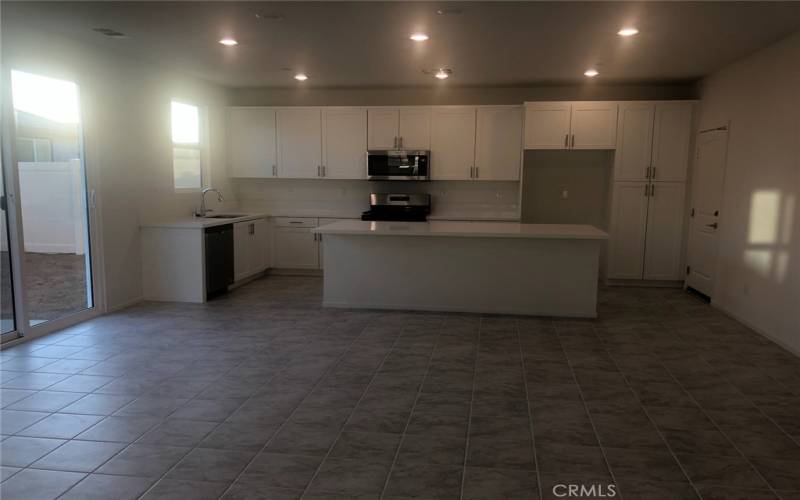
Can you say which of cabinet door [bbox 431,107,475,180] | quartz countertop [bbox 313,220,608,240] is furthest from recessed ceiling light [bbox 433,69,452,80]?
quartz countertop [bbox 313,220,608,240]

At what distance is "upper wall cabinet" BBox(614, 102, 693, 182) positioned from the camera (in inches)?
249

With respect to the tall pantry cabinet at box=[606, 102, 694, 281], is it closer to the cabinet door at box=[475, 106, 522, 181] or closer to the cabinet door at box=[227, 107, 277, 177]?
the cabinet door at box=[475, 106, 522, 181]

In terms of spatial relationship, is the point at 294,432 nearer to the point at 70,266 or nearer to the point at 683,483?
the point at 683,483

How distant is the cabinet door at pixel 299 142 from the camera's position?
720 cm

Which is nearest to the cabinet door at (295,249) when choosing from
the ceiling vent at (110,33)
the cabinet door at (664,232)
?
the ceiling vent at (110,33)

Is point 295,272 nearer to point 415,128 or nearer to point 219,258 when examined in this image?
point 219,258

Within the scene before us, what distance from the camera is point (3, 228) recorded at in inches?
160

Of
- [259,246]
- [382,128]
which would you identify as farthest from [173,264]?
[382,128]

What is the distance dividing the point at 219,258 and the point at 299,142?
2.16m

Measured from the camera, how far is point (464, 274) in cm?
520

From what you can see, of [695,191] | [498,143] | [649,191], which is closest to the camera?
[695,191]

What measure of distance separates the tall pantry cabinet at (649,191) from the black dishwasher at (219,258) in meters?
4.55

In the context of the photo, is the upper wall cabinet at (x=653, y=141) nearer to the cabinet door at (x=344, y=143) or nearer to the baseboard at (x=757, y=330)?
the baseboard at (x=757, y=330)

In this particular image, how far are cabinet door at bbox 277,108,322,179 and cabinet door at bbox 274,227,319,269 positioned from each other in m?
0.77
